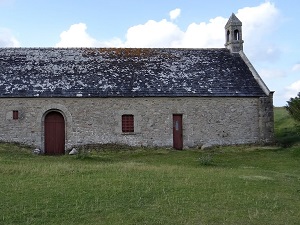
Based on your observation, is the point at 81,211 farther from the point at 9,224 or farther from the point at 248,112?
the point at 248,112

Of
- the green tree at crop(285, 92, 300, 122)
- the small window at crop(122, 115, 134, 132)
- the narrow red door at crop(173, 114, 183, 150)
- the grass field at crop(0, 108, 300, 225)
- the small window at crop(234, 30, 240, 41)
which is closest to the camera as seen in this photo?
the grass field at crop(0, 108, 300, 225)

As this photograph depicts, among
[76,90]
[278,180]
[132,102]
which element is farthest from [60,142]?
[278,180]

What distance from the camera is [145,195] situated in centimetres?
1170

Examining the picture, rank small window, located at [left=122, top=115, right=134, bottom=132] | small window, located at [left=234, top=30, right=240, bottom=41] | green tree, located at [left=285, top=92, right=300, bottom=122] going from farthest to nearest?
small window, located at [left=234, top=30, right=240, bottom=41], small window, located at [left=122, top=115, right=134, bottom=132], green tree, located at [left=285, top=92, right=300, bottom=122]

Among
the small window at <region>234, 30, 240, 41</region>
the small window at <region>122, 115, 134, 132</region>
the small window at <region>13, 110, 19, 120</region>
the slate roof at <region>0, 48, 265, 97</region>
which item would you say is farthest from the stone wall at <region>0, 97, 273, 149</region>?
the small window at <region>234, 30, 240, 41</region>

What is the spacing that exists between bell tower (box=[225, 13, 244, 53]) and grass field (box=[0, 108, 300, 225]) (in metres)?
13.9

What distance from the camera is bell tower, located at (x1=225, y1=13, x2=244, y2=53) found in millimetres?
30766

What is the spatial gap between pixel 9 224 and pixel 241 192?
264 inches

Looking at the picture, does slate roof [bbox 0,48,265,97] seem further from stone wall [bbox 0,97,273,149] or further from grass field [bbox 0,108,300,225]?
grass field [bbox 0,108,300,225]

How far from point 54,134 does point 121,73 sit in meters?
5.86

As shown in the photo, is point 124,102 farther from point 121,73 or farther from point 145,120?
point 121,73

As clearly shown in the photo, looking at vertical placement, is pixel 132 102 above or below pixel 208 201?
above

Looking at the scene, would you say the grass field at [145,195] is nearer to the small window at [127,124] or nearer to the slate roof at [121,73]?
the small window at [127,124]

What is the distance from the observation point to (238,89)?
88.6 ft
